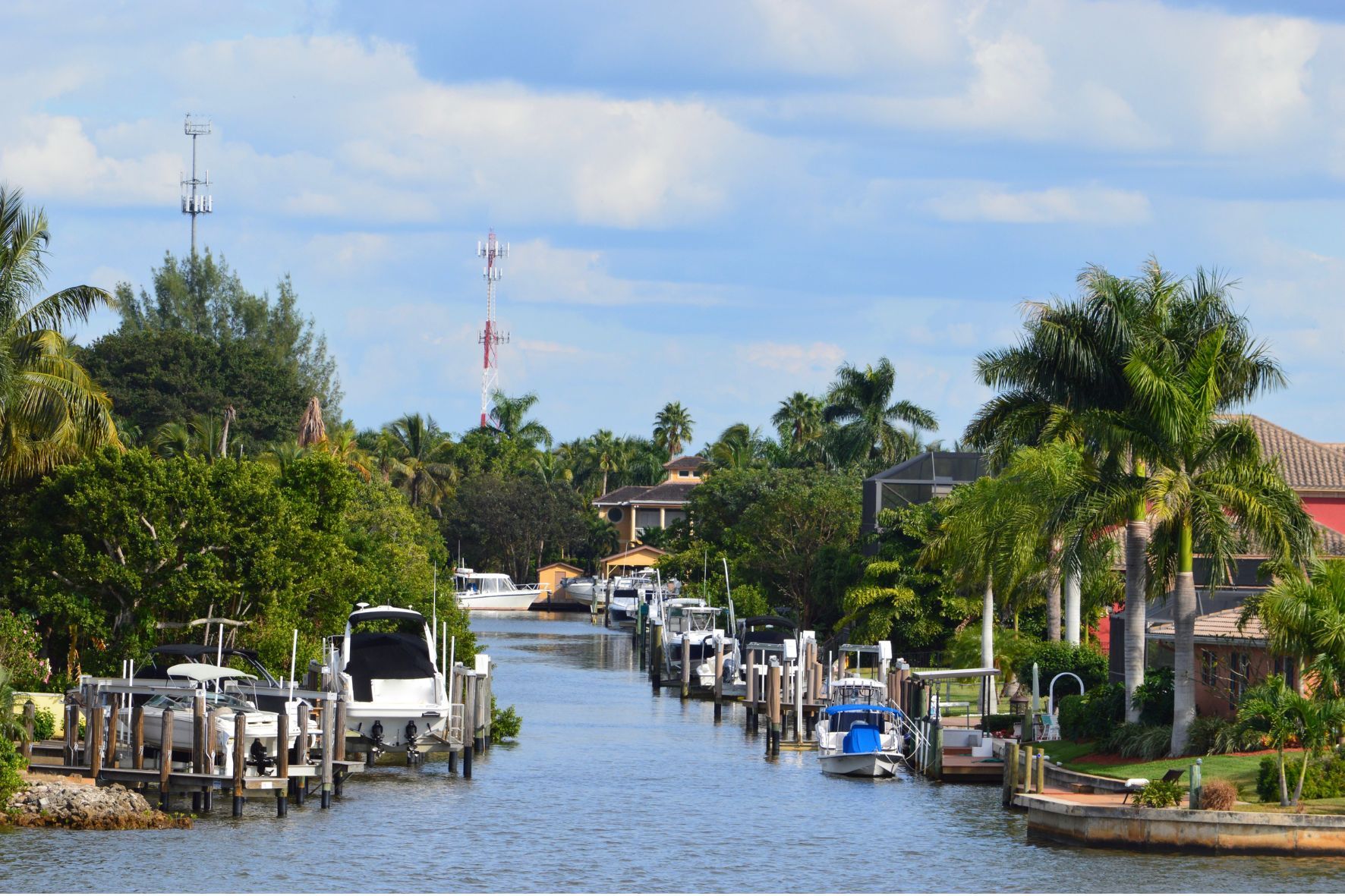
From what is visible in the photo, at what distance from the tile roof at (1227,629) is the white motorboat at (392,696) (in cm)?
1720

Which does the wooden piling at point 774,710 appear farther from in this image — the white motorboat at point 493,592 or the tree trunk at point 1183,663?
the white motorboat at point 493,592

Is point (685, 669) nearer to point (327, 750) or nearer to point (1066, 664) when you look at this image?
point (1066, 664)

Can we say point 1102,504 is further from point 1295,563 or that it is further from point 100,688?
point 100,688

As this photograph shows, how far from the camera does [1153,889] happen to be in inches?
1069

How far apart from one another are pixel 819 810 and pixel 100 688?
15.7m

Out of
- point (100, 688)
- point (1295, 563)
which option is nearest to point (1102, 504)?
point (1295, 563)

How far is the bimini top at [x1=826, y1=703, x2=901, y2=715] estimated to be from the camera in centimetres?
4516

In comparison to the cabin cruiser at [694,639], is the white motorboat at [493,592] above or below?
above

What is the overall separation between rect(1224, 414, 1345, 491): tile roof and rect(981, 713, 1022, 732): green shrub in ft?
77.7

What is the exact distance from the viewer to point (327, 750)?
3488 centimetres

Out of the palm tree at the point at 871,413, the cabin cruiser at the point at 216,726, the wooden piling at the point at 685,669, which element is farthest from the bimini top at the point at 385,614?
the palm tree at the point at 871,413

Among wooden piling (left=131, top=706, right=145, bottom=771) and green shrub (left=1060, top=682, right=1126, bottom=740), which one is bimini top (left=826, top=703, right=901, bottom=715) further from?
wooden piling (left=131, top=706, right=145, bottom=771)

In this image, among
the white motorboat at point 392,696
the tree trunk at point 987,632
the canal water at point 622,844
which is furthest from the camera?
the tree trunk at point 987,632

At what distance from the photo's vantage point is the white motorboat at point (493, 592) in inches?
5148
